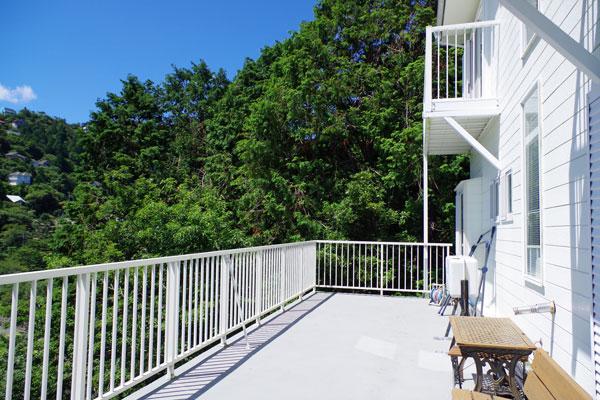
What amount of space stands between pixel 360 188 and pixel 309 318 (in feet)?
17.8

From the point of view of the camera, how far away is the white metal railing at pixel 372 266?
7.64m

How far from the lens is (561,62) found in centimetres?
254

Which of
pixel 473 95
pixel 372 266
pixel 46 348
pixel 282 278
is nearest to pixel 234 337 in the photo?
pixel 282 278

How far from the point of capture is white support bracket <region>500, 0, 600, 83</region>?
5.86 feet

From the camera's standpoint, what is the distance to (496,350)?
2467 millimetres

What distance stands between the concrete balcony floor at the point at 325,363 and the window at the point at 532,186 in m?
1.19

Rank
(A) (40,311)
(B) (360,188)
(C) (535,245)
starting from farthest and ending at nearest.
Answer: (B) (360,188) < (A) (40,311) < (C) (535,245)

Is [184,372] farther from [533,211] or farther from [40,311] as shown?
[40,311]

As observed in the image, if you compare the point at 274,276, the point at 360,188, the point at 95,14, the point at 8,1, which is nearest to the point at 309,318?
the point at 274,276

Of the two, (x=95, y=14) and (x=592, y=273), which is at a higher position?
(x=95, y=14)

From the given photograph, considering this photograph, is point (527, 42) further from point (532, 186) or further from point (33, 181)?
point (33, 181)

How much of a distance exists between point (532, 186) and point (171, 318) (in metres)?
3.03

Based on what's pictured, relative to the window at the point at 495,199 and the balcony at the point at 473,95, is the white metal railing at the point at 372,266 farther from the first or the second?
the balcony at the point at 473,95

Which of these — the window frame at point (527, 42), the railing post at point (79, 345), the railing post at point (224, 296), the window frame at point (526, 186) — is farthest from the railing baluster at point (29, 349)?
the window frame at point (527, 42)
